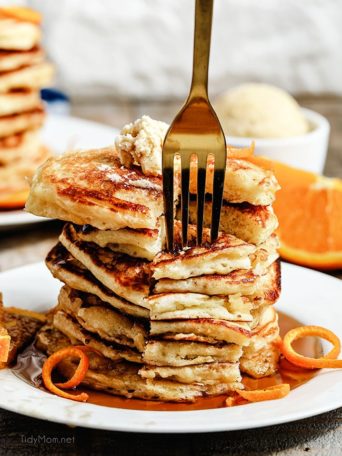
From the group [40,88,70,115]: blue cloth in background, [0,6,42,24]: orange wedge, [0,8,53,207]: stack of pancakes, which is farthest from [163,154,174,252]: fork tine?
[40,88,70,115]: blue cloth in background

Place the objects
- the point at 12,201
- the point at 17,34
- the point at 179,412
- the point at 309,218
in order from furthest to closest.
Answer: the point at 17,34
the point at 12,201
the point at 309,218
the point at 179,412

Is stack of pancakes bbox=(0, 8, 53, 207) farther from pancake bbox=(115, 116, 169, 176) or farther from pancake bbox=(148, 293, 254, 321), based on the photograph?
pancake bbox=(148, 293, 254, 321)

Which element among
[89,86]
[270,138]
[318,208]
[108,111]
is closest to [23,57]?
[270,138]

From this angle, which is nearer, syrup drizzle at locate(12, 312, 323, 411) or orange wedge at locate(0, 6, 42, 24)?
syrup drizzle at locate(12, 312, 323, 411)

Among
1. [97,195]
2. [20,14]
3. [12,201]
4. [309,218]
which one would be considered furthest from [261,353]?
[20,14]

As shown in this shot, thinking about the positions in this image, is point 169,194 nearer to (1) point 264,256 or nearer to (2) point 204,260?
(2) point 204,260

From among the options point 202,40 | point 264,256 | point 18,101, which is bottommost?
point 18,101

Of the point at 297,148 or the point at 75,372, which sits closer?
the point at 75,372
